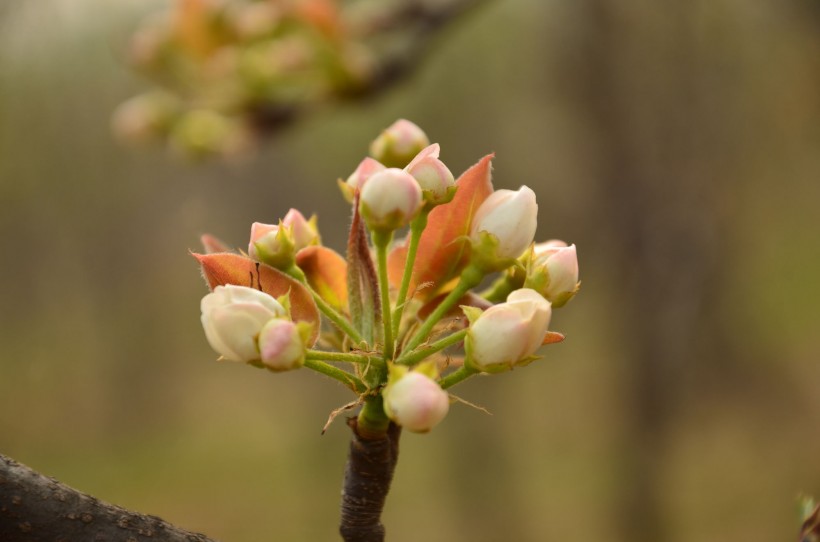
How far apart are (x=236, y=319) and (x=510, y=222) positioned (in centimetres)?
16

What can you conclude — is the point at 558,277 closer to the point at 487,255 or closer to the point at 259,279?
the point at 487,255

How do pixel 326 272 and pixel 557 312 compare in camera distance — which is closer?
pixel 326 272

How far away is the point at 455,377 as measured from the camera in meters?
0.43

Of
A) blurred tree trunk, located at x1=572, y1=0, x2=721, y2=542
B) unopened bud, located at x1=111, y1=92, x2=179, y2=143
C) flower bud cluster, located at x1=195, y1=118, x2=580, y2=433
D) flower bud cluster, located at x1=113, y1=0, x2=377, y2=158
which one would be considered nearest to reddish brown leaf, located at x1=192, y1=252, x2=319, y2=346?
flower bud cluster, located at x1=195, y1=118, x2=580, y2=433

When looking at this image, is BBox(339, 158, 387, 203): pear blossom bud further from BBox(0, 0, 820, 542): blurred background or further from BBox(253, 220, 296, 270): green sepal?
BBox(0, 0, 820, 542): blurred background

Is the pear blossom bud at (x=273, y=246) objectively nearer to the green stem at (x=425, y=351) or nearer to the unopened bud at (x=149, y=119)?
the green stem at (x=425, y=351)

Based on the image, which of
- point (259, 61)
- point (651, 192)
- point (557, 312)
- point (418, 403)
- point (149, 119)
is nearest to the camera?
point (418, 403)

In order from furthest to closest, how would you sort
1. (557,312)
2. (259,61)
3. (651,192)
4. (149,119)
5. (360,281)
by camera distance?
1. (557,312)
2. (651,192)
3. (149,119)
4. (259,61)
5. (360,281)

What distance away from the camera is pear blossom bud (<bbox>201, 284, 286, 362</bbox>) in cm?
42

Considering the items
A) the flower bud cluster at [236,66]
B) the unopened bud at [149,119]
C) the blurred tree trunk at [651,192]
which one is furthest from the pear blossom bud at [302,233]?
the blurred tree trunk at [651,192]

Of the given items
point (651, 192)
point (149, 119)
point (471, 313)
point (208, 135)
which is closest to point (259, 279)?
point (471, 313)

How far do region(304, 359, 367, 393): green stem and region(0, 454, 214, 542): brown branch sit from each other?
12cm

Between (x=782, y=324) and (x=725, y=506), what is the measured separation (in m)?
2.11

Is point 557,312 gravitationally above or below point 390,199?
above
